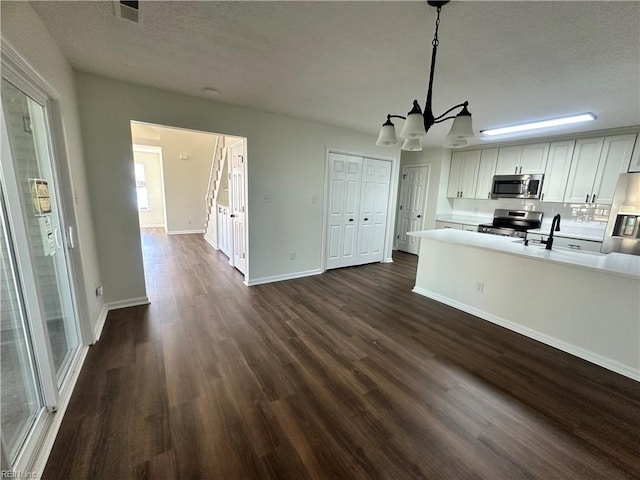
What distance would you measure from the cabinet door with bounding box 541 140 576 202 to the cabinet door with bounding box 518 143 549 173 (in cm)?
7

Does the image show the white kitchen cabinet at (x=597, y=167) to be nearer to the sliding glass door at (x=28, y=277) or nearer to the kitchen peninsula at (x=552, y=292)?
the kitchen peninsula at (x=552, y=292)

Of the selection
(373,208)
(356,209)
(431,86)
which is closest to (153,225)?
(356,209)

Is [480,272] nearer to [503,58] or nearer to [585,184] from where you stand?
[503,58]

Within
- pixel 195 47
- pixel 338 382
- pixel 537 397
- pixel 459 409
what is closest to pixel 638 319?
pixel 537 397

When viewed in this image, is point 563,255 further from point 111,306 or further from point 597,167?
point 111,306

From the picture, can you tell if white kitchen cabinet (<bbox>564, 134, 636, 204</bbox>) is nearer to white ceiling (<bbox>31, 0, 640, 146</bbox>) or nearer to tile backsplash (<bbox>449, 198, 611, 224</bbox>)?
tile backsplash (<bbox>449, 198, 611, 224</bbox>)

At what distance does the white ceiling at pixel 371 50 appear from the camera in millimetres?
1535

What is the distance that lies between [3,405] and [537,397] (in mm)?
3274

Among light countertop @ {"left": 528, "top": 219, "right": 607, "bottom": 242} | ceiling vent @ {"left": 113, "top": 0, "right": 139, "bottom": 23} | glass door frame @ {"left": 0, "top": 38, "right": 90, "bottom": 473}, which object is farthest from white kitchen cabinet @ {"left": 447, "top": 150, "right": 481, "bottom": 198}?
glass door frame @ {"left": 0, "top": 38, "right": 90, "bottom": 473}

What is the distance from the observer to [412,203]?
20.1ft

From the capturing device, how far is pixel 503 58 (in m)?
1.97

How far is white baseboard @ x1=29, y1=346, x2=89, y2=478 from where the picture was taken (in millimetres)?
1291

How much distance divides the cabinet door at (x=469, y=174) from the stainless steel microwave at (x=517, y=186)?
0.39 m

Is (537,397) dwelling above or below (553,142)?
below
